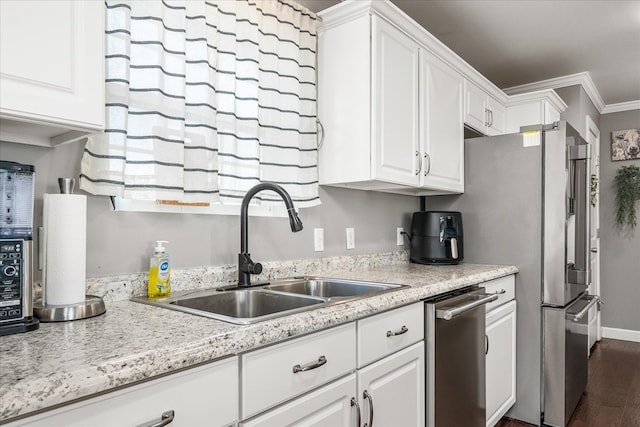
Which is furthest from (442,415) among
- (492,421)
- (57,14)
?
(57,14)

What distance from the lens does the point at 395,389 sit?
1484mm

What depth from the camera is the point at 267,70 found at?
190 centimetres

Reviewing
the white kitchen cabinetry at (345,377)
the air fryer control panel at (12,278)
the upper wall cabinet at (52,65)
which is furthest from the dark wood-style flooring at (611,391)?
the upper wall cabinet at (52,65)

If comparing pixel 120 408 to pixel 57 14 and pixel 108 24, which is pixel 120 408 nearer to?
pixel 57 14

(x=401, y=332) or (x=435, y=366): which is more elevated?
(x=401, y=332)

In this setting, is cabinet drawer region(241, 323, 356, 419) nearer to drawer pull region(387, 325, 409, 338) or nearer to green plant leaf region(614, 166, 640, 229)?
drawer pull region(387, 325, 409, 338)

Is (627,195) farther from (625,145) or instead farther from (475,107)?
(475,107)

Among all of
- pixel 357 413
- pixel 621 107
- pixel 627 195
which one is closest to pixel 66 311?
pixel 357 413

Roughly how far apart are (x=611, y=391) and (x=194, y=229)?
3.07 m

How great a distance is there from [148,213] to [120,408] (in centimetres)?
83

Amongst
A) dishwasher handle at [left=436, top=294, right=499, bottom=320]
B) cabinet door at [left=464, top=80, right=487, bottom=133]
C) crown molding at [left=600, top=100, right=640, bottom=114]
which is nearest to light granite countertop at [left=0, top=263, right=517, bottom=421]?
dishwasher handle at [left=436, top=294, right=499, bottom=320]

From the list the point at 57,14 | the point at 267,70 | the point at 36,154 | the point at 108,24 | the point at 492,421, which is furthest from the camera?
the point at 492,421

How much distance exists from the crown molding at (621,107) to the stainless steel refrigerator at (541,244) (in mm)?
2564

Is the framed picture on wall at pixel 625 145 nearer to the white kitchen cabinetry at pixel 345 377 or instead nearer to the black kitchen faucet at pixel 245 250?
the white kitchen cabinetry at pixel 345 377
